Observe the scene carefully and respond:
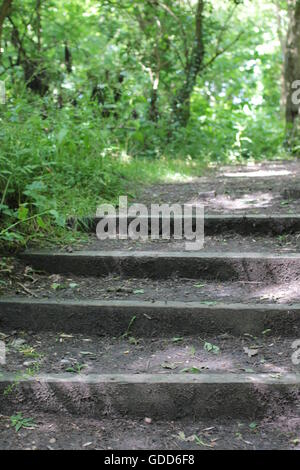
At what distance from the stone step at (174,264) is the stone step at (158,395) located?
34.5 inches

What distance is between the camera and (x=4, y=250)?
3.60 m

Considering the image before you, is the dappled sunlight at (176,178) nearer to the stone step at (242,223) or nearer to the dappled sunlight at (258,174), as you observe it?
the dappled sunlight at (258,174)

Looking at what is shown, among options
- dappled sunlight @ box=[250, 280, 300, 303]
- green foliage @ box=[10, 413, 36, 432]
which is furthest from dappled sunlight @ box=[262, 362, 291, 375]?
green foliage @ box=[10, 413, 36, 432]

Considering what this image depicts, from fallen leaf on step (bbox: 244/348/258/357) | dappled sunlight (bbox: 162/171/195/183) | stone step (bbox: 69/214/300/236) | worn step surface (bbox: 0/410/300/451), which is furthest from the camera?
dappled sunlight (bbox: 162/171/195/183)

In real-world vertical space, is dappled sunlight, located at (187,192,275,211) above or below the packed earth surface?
above

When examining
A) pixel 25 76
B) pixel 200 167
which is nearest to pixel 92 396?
pixel 200 167

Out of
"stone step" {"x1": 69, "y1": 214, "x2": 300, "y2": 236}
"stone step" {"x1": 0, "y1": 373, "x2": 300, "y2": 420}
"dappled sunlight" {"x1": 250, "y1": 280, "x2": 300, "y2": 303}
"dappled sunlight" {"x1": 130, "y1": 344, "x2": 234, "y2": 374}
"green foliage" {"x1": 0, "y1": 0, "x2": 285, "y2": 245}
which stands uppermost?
"green foliage" {"x1": 0, "y1": 0, "x2": 285, "y2": 245}

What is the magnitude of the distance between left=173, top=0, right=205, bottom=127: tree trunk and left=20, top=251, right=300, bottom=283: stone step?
14.3 feet

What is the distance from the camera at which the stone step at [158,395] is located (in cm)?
253

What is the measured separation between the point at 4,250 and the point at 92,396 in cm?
138

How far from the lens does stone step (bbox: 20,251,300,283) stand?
3.34 m

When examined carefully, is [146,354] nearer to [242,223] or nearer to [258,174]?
[242,223]

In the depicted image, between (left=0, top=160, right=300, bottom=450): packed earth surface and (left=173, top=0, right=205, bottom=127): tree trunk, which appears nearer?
(left=0, top=160, right=300, bottom=450): packed earth surface

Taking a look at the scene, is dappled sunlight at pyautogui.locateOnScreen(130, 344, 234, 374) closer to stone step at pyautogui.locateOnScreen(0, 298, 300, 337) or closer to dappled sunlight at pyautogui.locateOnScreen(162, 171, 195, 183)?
stone step at pyautogui.locateOnScreen(0, 298, 300, 337)
